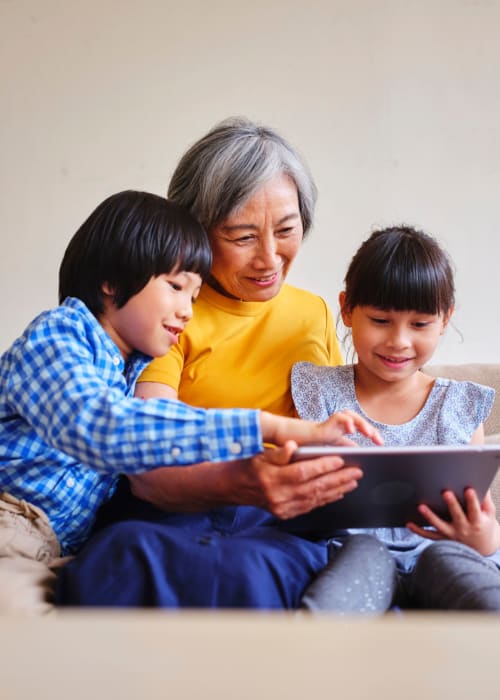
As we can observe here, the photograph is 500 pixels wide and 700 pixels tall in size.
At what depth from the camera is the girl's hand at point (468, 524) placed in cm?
130

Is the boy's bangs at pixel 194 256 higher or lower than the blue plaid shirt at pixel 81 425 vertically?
higher

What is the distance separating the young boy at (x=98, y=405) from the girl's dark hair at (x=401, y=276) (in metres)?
0.30

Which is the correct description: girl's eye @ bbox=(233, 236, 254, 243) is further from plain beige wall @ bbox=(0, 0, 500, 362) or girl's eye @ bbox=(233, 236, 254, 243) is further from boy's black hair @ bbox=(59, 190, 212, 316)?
plain beige wall @ bbox=(0, 0, 500, 362)

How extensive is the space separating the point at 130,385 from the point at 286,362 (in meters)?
0.36

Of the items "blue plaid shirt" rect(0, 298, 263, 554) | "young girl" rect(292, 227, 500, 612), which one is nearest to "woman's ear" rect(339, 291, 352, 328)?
"young girl" rect(292, 227, 500, 612)

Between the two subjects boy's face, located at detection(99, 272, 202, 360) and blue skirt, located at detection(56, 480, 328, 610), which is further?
boy's face, located at detection(99, 272, 202, 360)

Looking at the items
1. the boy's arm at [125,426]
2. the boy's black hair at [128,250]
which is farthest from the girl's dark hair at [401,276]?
the boy's arm at [125,426]

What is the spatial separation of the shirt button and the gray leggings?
221 millimetres

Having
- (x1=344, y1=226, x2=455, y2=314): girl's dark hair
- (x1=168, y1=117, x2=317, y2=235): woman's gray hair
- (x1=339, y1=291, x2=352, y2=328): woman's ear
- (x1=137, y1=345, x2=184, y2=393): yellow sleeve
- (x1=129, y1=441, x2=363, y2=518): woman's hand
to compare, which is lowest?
(x1=129, y1=441, x2=363, y2=518): woman's hand

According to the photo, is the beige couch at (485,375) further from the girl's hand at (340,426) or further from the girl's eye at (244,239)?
the girl's hand at (340,426)

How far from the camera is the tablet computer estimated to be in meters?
1.14

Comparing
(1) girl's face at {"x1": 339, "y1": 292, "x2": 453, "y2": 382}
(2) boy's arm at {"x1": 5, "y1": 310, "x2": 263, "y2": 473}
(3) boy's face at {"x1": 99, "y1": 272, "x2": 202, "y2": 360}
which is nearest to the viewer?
(2) boy's arm at {"x1": 5, "y1": 310, "x2": 263, "y2": 473}

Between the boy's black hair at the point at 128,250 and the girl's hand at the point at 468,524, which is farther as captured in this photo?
the boy's black hair at the point at 128,250

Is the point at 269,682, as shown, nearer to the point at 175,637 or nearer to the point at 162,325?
the point at 175,637
